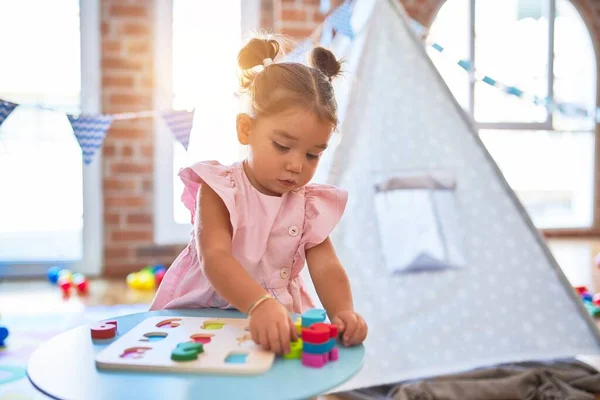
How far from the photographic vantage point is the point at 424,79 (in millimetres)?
1869

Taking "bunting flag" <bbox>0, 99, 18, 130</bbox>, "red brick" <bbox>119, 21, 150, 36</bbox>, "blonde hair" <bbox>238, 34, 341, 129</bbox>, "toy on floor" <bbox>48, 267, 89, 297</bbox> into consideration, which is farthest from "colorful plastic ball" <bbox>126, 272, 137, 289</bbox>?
"blonde hair" <bbox>238, 34, 341, 129</bbox>

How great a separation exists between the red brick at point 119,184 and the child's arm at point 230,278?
7.53ft

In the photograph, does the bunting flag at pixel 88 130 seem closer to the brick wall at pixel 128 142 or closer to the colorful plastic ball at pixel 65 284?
the colorful plastic ball at pixel 65 284

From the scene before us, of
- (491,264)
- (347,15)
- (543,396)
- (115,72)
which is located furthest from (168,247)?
(543,396)

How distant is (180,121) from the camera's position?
1.95 meters

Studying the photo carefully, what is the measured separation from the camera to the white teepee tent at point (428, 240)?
164cm

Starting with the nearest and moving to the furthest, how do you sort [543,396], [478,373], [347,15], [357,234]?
1. [543,396]
2. [478,373]
3. [357,234]
4. [347,15]

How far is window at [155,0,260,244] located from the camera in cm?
310

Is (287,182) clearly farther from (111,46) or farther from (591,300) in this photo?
(111,46)

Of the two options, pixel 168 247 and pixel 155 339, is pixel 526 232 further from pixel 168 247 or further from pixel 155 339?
pixel 168 247

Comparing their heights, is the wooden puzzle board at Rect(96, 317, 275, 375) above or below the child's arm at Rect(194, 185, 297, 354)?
below

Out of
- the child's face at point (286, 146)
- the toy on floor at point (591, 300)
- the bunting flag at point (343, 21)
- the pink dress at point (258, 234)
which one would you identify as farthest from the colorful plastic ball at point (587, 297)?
the child's face at point (286, 146)

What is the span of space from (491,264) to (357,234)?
39 centimetres

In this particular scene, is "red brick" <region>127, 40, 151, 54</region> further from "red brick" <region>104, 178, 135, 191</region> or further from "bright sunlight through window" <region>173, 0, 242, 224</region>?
"red brick" <region>104, 178, 135, 191</region>
